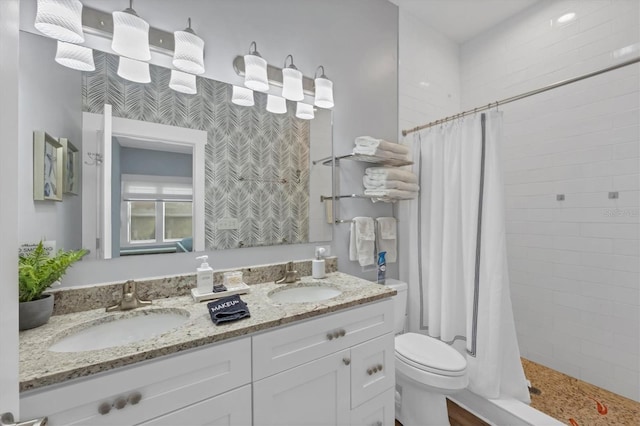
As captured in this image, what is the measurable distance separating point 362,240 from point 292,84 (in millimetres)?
1068

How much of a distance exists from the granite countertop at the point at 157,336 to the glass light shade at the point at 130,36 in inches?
42.0

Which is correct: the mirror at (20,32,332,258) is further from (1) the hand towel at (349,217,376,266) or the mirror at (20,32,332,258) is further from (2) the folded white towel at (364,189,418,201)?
(2) the folded white towel at (364,189,418,201)

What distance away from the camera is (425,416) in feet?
5.06

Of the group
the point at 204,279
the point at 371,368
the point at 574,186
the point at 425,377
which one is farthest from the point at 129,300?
the point at 574,186

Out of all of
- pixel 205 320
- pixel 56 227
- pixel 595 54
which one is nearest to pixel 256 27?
pixel 56 227

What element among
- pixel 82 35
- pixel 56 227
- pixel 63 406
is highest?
pixel 82 35

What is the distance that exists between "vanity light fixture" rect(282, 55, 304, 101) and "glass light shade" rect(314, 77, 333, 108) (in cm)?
13

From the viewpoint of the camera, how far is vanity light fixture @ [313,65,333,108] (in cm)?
175

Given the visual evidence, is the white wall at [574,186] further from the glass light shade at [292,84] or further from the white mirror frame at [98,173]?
the white mirror frame at [98,173]

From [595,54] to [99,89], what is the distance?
3005 mm

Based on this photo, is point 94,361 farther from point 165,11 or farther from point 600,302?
point 600,302


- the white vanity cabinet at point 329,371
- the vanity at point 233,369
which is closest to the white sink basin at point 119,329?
the vanity at point 233,369

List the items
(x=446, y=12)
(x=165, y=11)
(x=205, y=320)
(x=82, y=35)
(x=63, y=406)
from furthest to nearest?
(x=446, y=12)
(x=165, y=11)
(x=82, y=35)
(x=205, y=320)
(x=63, y=406)

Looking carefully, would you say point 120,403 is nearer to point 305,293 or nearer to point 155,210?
point 155,210
